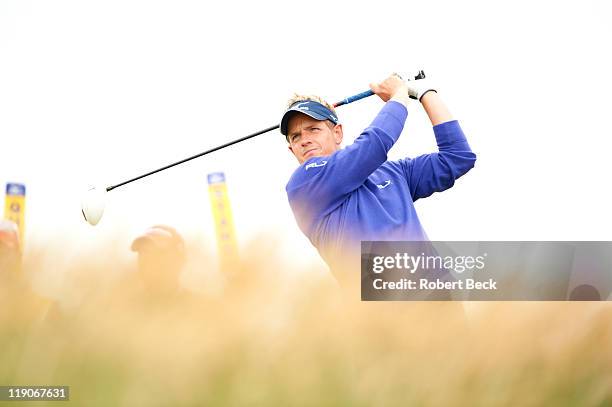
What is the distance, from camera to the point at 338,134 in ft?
9.42

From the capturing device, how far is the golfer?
2.49m

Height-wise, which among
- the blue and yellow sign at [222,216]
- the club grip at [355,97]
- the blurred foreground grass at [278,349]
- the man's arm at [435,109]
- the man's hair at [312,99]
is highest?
the club grip at [355,97]

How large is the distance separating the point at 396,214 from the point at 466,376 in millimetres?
788

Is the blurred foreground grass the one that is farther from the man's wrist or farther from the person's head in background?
the man's wrist

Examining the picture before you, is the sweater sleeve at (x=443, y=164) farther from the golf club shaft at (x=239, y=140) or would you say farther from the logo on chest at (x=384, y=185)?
the golf club shaft at (x=239, y=140)

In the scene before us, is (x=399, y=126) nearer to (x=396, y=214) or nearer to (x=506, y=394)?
(x=396, y=214)

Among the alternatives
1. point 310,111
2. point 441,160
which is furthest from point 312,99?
point 441,160

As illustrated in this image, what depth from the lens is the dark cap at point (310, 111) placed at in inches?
107

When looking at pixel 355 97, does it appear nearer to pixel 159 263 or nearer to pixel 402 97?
pixel 402 97

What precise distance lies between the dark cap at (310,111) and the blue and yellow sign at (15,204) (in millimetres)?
918

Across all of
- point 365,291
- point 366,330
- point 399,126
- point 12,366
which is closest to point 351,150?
point 399,126

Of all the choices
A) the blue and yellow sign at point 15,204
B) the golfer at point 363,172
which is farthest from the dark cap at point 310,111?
the blue and yellow sign at point 15,204

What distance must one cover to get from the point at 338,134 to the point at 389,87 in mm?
253

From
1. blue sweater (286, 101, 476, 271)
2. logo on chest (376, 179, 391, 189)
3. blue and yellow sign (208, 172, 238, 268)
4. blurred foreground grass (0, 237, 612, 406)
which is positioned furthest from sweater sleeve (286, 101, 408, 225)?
blurred foreground grass (0, 237, 612, 406)
